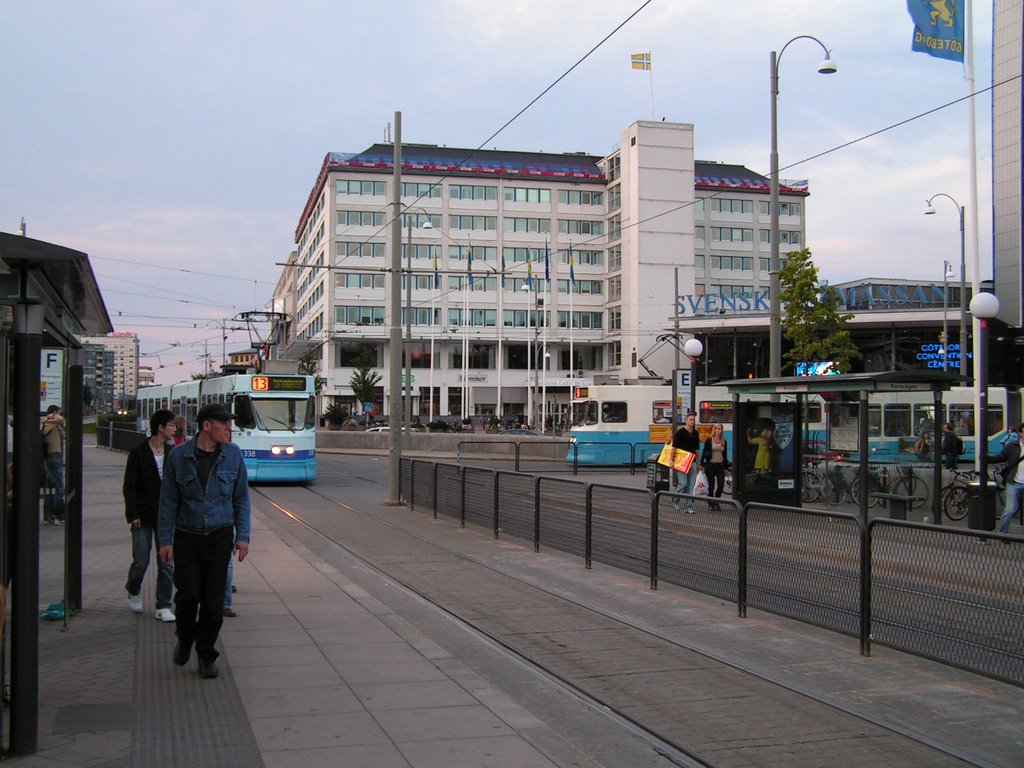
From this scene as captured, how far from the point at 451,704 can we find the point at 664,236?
2926 inches

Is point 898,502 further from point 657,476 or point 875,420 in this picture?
point 875,420

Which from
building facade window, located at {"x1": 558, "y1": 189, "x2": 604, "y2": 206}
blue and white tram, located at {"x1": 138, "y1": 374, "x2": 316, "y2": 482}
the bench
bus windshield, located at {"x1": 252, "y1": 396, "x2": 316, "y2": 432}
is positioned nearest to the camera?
the bench

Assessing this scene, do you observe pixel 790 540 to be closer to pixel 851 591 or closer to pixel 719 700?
pixel 851 591

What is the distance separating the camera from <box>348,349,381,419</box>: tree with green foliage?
231 feet

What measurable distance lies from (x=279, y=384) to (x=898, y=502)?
15.7m

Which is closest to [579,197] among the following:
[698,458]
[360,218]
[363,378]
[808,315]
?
[360,218]

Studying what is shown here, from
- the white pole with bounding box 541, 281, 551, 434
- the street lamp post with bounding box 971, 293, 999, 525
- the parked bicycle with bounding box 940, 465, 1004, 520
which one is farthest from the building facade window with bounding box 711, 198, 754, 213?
the street lamp post with bounding box 971, 293, 999, 525

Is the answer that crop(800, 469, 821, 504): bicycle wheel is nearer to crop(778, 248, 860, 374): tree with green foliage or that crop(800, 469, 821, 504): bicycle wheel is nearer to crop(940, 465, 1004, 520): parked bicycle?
crop(940, 465, 1004, 520): parked bicycle

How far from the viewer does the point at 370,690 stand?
6.41 m

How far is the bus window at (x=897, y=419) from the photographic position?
20.5 meters

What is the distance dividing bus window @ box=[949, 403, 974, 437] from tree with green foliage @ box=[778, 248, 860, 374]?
662 cm

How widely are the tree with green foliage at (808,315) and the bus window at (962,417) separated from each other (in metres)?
6.62

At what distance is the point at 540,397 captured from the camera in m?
82.1

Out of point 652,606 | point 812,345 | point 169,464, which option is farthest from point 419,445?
point 169,464
